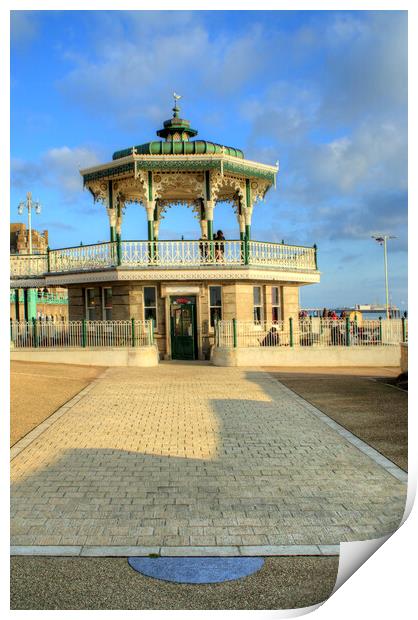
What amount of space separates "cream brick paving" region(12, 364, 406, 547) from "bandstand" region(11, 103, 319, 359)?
10330mm

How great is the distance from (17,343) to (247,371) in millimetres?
8415

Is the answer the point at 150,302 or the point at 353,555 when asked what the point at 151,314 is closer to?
the point at 150,302

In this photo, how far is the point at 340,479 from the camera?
6973mm

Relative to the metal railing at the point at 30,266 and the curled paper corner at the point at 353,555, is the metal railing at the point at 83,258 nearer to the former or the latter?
the metal railing at the point at 30,266

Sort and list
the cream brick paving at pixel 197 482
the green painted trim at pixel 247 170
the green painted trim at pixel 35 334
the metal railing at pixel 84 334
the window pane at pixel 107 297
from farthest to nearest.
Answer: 1. the window pane at pixel 107 297
2. the green painted trim at pixel 247 170
3. the green painted trim at pixel 35 334
4. the metal railing at pixel 84 334
5. the cream brick paving at pixel 197 482

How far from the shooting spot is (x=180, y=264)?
21.3 metres

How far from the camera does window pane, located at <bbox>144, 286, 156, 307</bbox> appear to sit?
72.8ft

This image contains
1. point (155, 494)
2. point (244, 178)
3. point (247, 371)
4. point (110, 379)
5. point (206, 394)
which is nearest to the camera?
point (155, 494)

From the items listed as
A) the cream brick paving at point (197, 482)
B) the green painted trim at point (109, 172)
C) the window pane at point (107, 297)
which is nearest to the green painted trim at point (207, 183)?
the green painted trim at point (109, 172)

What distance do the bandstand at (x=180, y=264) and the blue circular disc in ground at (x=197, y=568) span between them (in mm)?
16632

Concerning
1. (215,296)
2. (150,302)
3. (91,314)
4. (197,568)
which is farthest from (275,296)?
(197,568)

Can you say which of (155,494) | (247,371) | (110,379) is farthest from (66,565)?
(247,371)

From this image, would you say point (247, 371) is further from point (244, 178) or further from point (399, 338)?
point (244, 178)

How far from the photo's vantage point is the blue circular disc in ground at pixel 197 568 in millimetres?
4562
